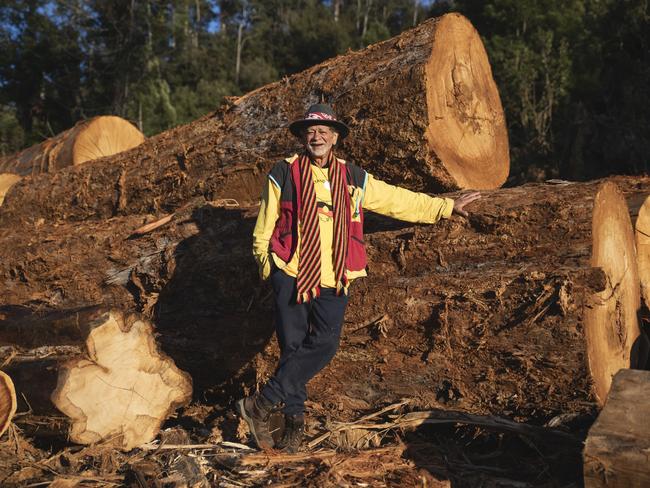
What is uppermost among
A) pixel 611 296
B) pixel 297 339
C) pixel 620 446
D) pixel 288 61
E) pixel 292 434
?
pixel 288 61

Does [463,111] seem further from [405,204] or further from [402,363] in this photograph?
[402,363]

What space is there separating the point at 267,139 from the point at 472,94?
1704mm

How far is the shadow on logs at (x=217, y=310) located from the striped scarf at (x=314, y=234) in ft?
2.53

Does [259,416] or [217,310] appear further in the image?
[217,310]

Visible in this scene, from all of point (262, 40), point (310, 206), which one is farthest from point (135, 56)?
point (310, 206)

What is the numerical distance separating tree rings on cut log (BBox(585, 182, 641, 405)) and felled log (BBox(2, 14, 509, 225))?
1139 millimetres

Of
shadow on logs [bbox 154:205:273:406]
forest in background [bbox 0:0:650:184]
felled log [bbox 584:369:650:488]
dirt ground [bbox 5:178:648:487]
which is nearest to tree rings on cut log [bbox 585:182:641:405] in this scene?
dirt ground [bbox 5:178:648:487]

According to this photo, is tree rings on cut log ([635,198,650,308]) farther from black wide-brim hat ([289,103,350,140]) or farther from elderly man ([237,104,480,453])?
black wide-brim hat ([289,103,350,140])

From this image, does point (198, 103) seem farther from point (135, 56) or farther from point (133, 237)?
point (133, 237)

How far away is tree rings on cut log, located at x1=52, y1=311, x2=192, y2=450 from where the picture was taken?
3811mm

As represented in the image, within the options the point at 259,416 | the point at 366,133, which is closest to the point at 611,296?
the point at 366,133

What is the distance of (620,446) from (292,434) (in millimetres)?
1812

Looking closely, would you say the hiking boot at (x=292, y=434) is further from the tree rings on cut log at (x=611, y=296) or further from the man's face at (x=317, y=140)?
the tree rings on cut log at (x=611, y=296)

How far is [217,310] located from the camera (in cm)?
470
